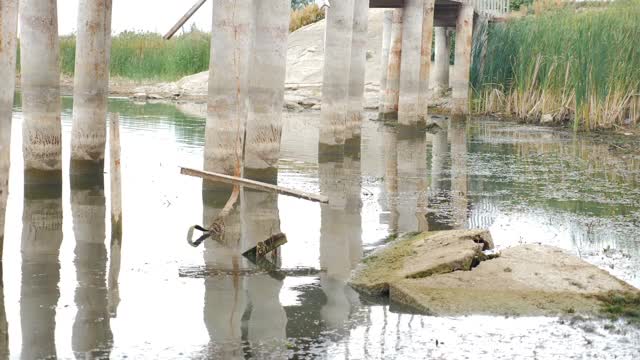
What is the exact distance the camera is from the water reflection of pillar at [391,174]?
1358cm

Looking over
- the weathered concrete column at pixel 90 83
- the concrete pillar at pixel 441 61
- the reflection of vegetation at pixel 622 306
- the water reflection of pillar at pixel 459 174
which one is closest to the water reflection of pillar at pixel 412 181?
the water reflection of pillar at pixel 459 174

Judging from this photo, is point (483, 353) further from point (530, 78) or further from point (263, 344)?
point (530, 78)

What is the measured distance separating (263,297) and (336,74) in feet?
38.7

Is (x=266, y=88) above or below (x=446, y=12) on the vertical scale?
below

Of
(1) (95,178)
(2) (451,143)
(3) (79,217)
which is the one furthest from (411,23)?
(3) (79,217)

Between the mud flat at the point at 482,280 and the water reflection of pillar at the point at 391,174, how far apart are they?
8.94ft

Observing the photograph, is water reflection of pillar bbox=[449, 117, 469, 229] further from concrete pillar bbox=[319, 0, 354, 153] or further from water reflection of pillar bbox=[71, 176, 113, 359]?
water reflection of pillar bbox=[71, 176, 113, 359]

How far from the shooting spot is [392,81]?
1174 inches

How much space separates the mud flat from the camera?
8.73 metres

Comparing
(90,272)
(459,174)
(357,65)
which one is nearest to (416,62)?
(357,65)

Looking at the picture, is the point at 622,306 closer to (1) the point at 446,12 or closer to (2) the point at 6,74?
(2) the point at 6,74

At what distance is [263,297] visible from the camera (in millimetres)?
9156

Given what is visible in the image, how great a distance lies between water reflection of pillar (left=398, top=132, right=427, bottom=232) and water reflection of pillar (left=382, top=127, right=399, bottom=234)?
68 mm

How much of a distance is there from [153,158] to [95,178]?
494 cm
